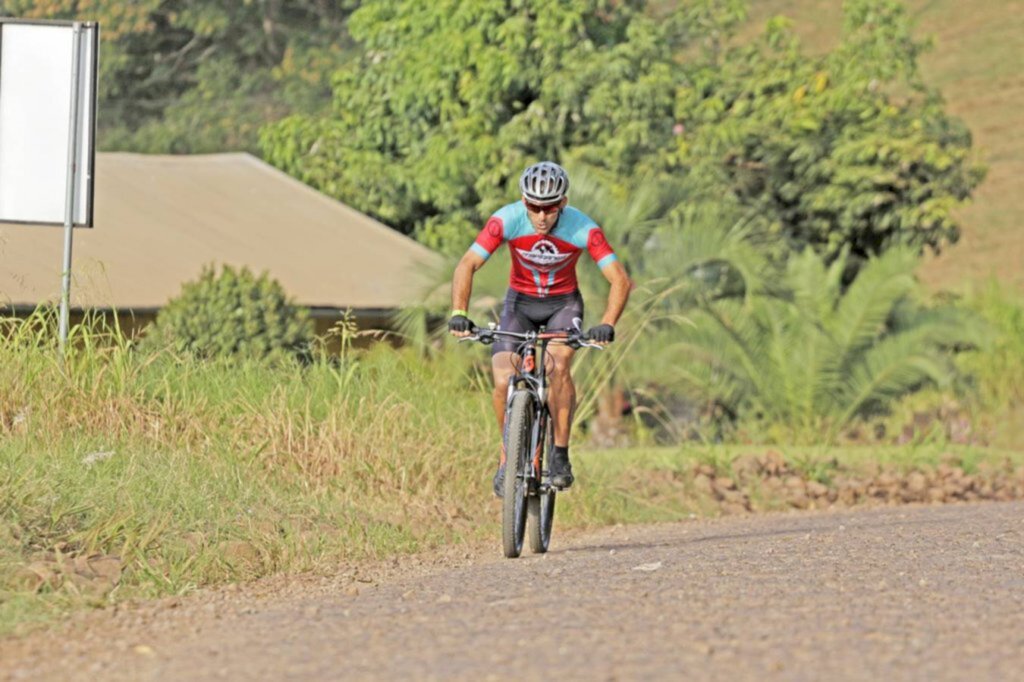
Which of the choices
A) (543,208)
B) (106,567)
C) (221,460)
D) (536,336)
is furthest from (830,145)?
(106,567)

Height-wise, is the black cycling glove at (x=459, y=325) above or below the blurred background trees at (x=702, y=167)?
below

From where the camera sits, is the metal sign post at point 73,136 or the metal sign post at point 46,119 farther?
the metal sign post at point 46,119

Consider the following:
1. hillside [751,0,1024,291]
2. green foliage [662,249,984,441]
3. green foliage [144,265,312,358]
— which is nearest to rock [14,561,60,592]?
green foliage [144,265,312,358]

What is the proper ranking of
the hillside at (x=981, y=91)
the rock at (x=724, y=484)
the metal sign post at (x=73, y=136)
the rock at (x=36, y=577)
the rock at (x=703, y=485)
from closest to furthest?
the rock at (x=36, y=577), the metal sign post at (x=73, y=136), the rock at (x=703, y=485), the rock at (x=724, y=484), the hillside at (x=981, y=91)

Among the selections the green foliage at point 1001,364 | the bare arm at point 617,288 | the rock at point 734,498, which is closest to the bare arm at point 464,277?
the bare arm at point 617,288

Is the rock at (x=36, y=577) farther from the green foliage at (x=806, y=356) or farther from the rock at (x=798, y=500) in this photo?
the green foliage at (x=806, y=356)

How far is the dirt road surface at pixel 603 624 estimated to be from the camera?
5801mm

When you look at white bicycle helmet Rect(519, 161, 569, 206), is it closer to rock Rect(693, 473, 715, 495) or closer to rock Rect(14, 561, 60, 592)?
rock Rect(14, 561, 60, 592)

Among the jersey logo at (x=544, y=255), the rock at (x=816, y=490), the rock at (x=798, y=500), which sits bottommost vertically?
the rock at (x=798, y=500)

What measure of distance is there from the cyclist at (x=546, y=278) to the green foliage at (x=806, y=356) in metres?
9.73

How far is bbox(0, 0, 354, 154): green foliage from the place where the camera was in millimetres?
36906

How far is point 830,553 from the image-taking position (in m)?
8.94

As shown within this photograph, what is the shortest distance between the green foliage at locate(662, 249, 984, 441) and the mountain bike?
389 inches

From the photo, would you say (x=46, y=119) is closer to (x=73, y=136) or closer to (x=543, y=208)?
(x=73, y=136)
